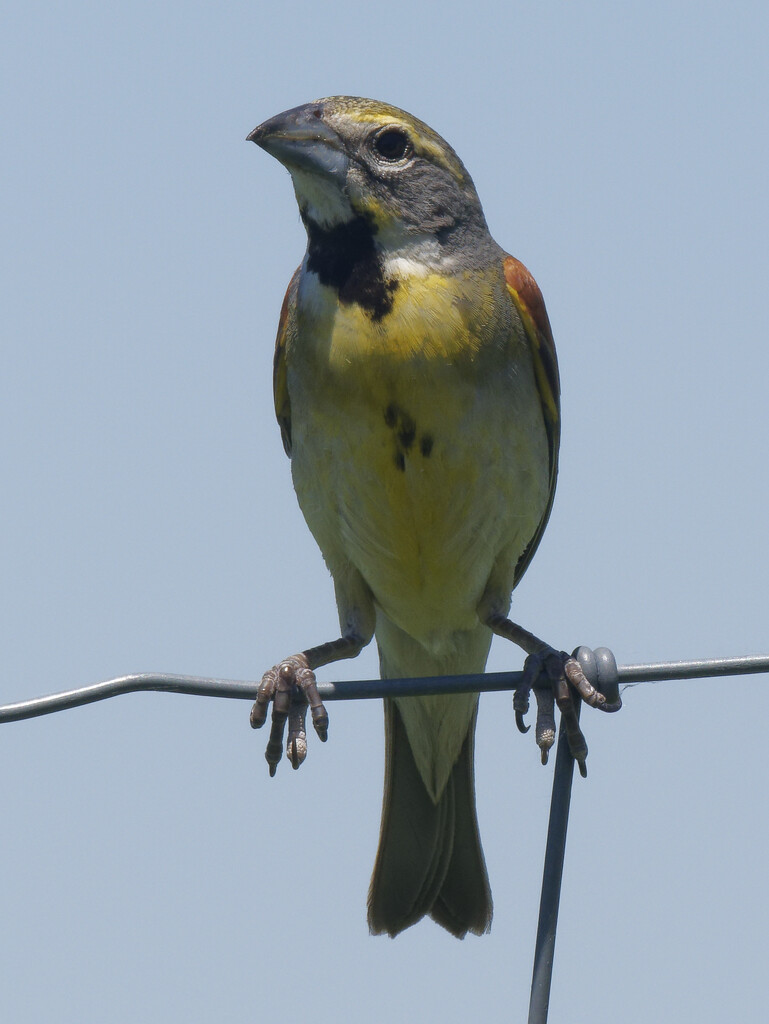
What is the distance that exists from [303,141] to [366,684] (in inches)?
102

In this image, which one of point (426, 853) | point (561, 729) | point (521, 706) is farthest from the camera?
point (426, 853)

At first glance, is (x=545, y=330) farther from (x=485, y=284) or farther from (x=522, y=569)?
(x=522, y=569)

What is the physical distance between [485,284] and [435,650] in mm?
1835

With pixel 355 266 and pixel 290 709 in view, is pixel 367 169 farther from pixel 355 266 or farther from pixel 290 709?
pixel 290 709

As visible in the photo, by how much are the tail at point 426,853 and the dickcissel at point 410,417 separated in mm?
10

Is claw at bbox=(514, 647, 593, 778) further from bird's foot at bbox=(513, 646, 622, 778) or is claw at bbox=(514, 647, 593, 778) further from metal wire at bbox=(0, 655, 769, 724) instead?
metal wire at bbox=(0, 655, 769, 724)

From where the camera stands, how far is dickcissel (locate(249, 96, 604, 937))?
6.15m

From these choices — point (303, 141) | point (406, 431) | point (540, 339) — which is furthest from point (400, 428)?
point (303, 141)

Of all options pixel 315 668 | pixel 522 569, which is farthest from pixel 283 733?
pixel 522 569

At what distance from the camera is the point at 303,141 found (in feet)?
20.1

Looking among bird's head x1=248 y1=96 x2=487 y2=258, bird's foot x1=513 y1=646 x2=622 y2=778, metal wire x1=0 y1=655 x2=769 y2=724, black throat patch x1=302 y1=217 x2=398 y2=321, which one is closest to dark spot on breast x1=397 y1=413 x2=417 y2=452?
black throat patch x1=302 y1=217 x2=398 y2=321

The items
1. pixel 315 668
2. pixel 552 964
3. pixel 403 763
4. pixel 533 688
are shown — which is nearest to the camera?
pixel 552 964

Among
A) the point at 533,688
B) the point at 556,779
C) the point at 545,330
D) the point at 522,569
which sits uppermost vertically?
the point at 545,330

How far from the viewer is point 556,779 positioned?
14.4 ft
